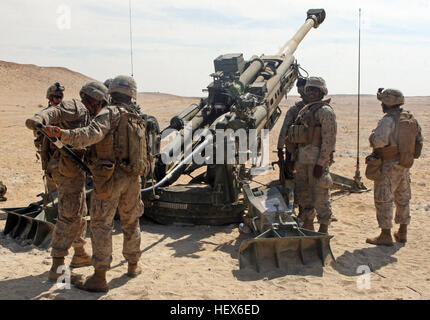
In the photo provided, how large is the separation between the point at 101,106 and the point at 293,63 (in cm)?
568

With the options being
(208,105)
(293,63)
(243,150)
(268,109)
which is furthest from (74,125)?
(293,63)

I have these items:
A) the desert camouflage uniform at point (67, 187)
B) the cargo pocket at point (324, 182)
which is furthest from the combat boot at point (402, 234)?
the desert camouflage uniform at point (67, 187)

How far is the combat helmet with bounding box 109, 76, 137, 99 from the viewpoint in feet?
14.9

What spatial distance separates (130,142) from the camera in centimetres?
444

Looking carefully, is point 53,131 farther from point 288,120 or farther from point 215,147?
point 288,120

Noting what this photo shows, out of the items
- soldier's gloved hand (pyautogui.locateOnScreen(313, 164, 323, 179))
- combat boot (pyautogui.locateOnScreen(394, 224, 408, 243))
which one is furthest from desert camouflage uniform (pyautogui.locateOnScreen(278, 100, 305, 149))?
combat boot (pyautogui.locateOnScreen(394, 224, 408, 243))

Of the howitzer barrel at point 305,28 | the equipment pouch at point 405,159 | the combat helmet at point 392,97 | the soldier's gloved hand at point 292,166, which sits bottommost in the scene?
the soldier's gloved hand at point 292,166

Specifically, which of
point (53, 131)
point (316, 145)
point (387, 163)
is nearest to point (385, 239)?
point (387, 163)

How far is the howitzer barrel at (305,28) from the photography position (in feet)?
32.2

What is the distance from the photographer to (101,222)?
442 cm

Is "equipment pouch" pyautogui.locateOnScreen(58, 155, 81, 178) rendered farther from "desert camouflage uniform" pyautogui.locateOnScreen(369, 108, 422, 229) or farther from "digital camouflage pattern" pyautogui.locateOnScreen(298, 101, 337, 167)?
"desert camouflage uniform" pyautogui.locateOnScreen(369, 108, 422, 229)

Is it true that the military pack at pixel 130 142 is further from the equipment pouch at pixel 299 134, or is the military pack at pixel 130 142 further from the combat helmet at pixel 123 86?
the equipment pouch at pixel 299 134

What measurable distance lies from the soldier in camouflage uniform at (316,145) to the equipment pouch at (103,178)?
7.89 feet

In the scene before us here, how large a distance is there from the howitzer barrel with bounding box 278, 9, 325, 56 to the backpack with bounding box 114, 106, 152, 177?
19.2 ft
